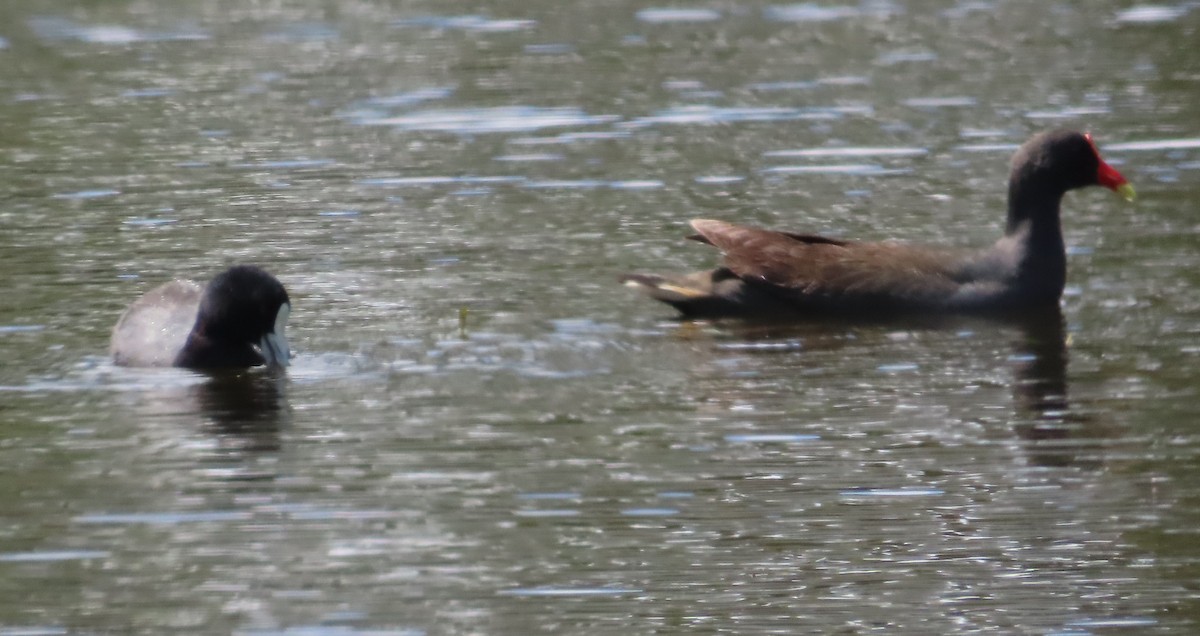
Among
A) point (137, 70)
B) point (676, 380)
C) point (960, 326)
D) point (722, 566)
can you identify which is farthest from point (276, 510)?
point (137, 70)

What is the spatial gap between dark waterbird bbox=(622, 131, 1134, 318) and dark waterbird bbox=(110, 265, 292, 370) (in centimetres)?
239

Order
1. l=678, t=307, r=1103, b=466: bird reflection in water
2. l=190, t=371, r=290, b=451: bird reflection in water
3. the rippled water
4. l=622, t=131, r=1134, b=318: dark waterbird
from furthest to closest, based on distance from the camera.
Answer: l=622, t=131, r=1134, b=318: dark waterbird → l=190, t=371, r=290, b=451: bird reflection in water → l=678, t=307, r=1103, b=466: bird reflection in water → the rippled water

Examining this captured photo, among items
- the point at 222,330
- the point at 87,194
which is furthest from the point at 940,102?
the point at 222,330

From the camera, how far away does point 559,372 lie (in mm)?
10922

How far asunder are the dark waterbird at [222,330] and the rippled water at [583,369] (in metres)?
0.17

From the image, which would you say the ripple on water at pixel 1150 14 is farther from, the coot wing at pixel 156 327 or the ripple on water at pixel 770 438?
the ripple on water at pixel 770 438

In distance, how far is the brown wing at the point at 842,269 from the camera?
12523mm

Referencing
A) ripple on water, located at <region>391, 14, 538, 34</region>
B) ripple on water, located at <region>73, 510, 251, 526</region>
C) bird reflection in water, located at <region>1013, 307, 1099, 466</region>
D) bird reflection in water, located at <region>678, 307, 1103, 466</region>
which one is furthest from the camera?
ripple on water, located at <region>391, 14, 538, 34</region>

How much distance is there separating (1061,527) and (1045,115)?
34.8ft

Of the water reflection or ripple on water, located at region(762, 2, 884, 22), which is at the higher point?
ripple on water, located at region(762, 2, 884, 22)

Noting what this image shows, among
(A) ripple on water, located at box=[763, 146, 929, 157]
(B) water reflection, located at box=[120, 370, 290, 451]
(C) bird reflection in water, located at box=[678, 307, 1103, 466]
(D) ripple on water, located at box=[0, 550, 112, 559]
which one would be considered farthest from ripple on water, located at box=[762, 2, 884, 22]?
(D) ripple on water, located at box=[0, 550, 112, 559]

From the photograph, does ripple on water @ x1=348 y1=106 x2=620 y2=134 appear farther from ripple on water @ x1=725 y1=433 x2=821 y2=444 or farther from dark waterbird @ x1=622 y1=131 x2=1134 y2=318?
ripple on water @ x1=725 y1=433 x2=821 y2=444

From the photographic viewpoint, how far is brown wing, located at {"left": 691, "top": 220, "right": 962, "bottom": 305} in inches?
493

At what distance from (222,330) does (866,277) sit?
383 centimetres
